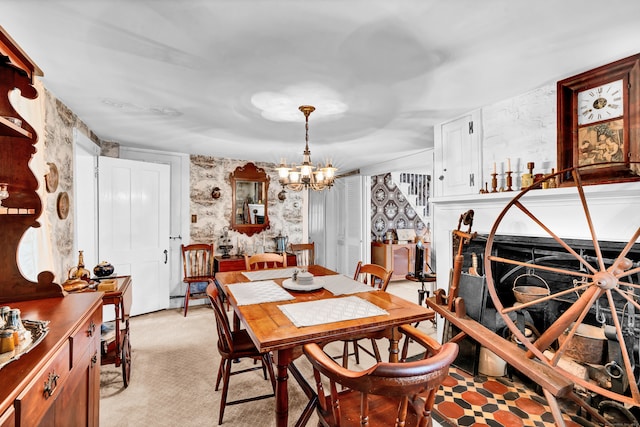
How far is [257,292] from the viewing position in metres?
2.32

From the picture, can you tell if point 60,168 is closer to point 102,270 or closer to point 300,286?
point 102,270

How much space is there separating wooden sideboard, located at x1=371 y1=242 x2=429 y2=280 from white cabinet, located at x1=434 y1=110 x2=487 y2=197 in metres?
2.95

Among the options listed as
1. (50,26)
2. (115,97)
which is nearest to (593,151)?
(50,26)

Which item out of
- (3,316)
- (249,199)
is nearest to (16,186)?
(3,316)

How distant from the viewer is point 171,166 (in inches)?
181

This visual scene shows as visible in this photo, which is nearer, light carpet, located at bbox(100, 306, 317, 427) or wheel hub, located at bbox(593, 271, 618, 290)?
wheel hub, located at bbox(593, 271, 618, 290)

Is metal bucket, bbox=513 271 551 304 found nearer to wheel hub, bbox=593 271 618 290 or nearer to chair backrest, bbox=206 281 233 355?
wheel hub, bbox=593 271 618 290

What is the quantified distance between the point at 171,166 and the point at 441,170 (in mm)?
3749

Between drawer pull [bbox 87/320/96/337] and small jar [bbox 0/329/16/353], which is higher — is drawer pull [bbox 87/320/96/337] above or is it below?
below

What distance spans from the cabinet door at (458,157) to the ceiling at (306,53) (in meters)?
0.19

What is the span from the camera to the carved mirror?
5.04m

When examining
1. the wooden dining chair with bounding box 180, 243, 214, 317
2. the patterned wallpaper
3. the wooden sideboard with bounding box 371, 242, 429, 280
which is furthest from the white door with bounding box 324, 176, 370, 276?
the wooden dining chair with bounding box 180, 243, 214, 317

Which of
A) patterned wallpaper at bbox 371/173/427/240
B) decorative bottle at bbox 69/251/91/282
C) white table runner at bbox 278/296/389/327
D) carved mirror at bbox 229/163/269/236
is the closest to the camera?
white table runner at bbox 278/296/389/327

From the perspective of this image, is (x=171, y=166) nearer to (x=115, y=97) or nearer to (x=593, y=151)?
(x=115, y=97)
